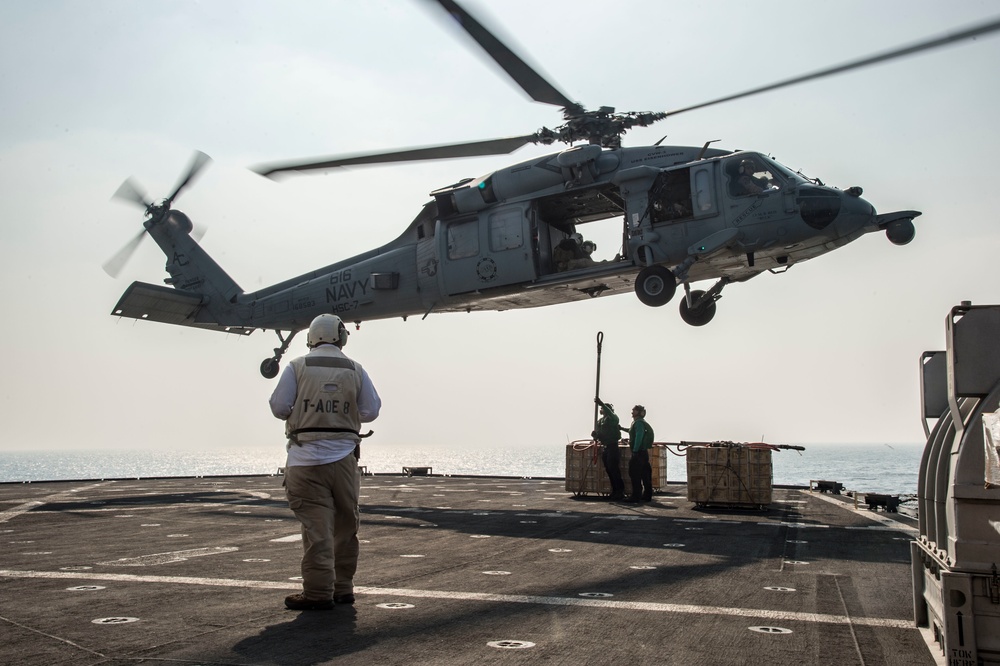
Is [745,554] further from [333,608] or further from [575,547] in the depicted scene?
[333,608]

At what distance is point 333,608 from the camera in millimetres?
5977

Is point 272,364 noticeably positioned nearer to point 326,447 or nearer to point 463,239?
point 463,239

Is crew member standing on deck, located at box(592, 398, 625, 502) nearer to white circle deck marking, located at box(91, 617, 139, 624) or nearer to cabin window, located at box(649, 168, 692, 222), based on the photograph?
cabin window, located at box(649, 168, 692, 222)

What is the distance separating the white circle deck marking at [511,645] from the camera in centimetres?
477

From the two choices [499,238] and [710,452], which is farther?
[499,238]

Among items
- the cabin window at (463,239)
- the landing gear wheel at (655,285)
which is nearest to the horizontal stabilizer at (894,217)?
the landing gear wheel at (655,285)

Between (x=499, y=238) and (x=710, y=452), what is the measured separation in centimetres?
696

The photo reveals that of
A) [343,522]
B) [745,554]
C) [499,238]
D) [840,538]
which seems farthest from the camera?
[499,238]

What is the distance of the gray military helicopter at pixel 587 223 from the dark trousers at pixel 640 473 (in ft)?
11.2

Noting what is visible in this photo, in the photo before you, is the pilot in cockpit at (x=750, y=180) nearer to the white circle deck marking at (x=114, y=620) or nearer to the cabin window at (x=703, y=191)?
the cabin window at (x=703, y=191)

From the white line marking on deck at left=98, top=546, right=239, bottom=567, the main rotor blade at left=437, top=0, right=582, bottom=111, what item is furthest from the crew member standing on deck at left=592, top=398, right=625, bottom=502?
the white line marking on deck at left=98, top=546, right=239, bottom=567

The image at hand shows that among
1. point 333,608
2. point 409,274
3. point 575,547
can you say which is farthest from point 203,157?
point 333,608

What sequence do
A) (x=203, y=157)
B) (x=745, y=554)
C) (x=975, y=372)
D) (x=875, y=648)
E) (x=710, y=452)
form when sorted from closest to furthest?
(x=975, y=372)
(x=875, y=648)
(x=745, y=554)
(x=710, y=452)
(x=203, y=157)

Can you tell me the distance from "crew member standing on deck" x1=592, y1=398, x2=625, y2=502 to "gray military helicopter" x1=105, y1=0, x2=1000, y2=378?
9.22 ft
